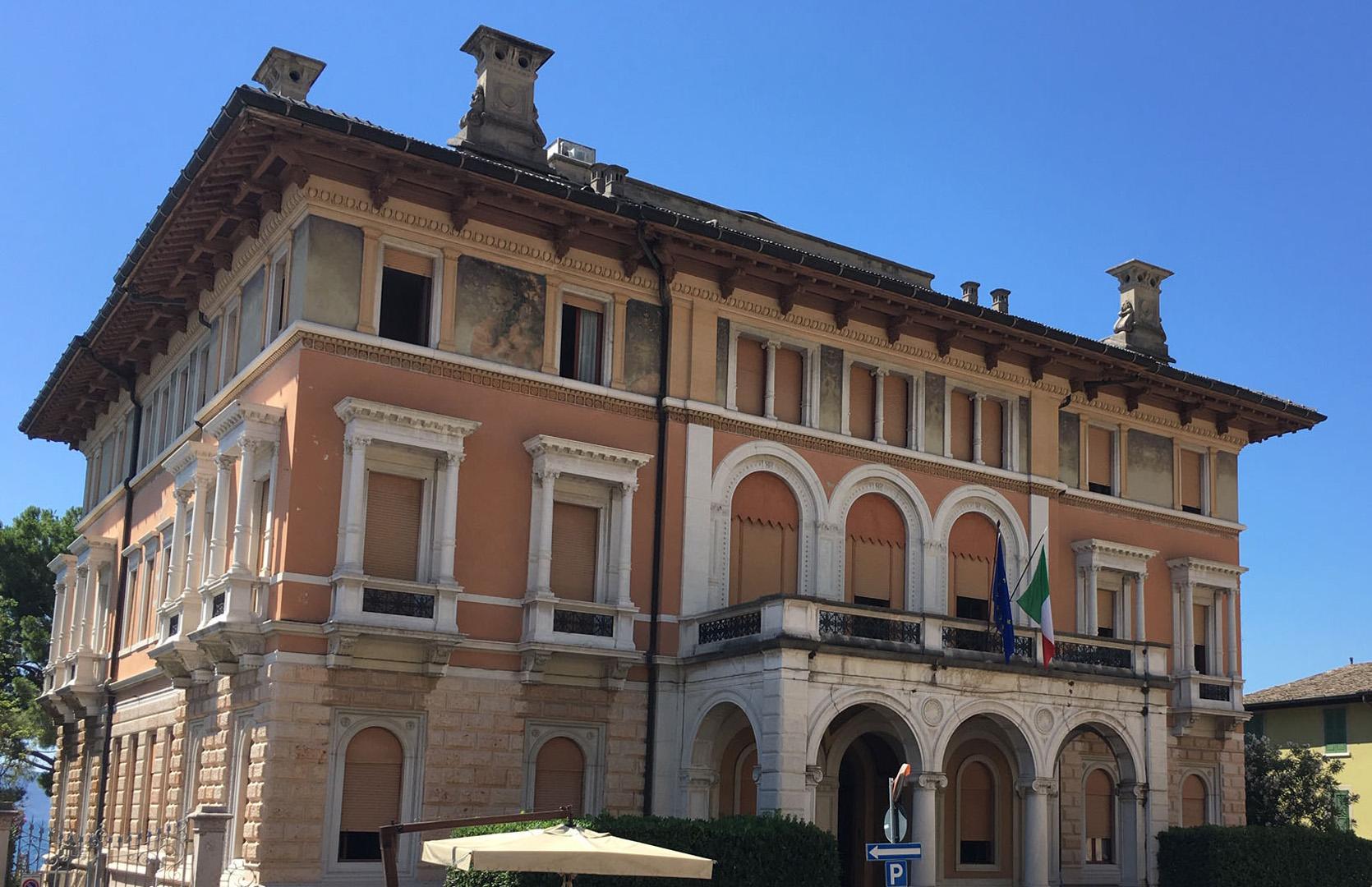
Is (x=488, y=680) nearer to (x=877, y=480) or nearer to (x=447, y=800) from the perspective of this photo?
(x=447, y=800)

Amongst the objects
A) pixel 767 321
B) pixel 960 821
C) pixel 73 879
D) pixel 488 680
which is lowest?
pixel 73 879

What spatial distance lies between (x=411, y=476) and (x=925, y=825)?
400 inches

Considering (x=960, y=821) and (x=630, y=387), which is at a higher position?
(x=630, y=387)

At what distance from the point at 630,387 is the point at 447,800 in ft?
25.7

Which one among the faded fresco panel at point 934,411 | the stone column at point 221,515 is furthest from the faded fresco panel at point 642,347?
the stone column at point 221,515

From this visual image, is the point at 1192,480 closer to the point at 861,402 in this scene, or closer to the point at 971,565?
the point at 971,565

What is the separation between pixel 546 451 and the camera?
2514 centimetres

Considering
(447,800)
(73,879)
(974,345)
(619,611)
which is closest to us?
(447,800)

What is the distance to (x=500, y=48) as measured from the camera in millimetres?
27906

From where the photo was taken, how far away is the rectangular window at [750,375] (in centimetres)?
2809

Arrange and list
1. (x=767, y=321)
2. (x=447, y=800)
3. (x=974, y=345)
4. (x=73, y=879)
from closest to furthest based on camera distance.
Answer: (x=447, y=800) → (x=767, y=321) → (x=974, y=345) → (x=73, y=879)

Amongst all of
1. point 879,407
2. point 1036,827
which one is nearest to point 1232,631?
point 1036,827

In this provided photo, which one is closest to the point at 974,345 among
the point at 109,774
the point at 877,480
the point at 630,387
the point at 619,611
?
the point at 877,480

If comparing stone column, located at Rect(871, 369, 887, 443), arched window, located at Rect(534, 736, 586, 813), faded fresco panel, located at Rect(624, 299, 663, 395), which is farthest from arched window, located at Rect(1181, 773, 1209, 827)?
faded fresco panel, located at Rect(624, 299, 663, 395)
